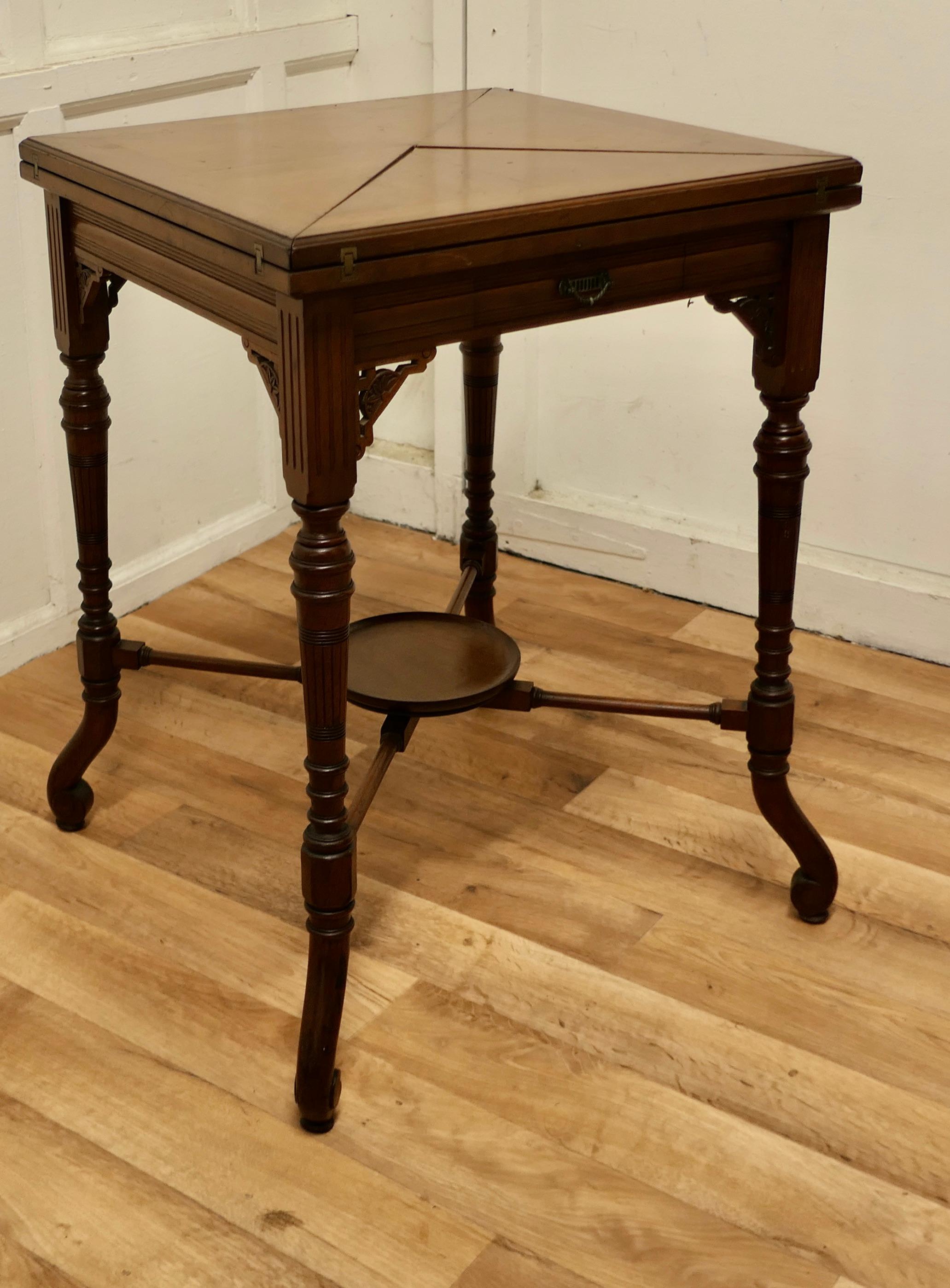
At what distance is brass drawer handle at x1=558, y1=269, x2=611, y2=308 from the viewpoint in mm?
1503

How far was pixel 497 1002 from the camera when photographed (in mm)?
1768

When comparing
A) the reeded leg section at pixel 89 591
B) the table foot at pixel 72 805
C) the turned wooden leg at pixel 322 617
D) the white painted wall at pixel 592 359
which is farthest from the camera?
the white painted wall at pixel 592 359

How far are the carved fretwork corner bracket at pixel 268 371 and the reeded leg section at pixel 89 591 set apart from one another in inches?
17.5

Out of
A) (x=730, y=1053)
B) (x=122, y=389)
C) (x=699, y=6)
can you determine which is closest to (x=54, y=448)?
(x=122, y=389)

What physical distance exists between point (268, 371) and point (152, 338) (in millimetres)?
1277

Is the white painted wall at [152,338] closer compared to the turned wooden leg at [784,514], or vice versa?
the turned wooden leg at [784,514]

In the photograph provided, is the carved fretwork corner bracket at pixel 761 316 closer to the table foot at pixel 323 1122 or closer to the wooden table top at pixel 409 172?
the wooden table top at pixel 409 172

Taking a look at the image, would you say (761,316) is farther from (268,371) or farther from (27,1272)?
(27,1272)

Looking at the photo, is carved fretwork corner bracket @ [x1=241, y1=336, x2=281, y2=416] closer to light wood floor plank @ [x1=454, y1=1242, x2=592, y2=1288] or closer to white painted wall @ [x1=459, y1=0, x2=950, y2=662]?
light wood floor plank @ [x1=454, y1=1242, x2=592, y2=1288]

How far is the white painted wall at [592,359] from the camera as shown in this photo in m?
2.34

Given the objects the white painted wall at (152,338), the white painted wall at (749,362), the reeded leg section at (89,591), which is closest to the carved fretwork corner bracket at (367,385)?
the reeded leg section at (89,591)

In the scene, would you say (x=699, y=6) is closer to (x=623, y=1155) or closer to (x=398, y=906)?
(x=398, y=906)

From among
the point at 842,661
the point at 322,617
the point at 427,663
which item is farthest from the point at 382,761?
the point at 842,661

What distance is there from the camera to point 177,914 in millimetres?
1922
